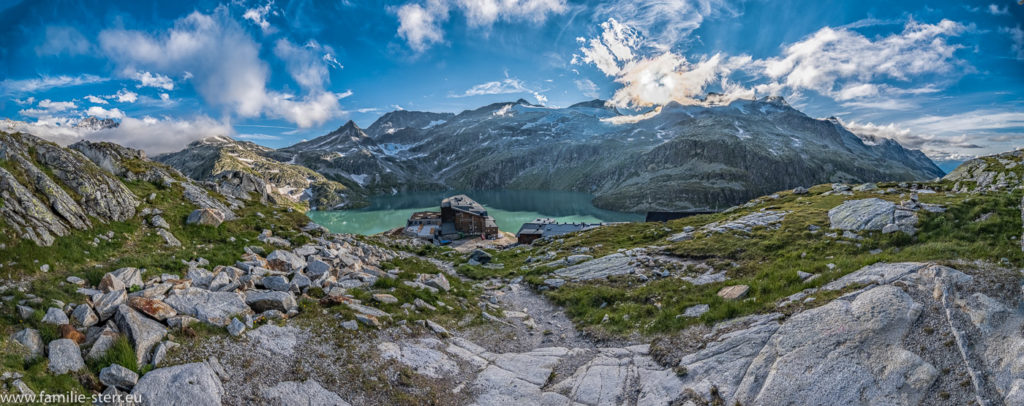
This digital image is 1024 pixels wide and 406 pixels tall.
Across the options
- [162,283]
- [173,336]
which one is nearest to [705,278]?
[173,336]

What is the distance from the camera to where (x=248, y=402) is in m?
8.34

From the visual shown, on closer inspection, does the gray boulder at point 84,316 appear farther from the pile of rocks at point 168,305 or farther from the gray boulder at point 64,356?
the gray boulder at point 64,356

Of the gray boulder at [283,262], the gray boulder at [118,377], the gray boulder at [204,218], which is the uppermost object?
the gray boulder at [204,218]

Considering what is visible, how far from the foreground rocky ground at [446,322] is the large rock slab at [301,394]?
0.14ft

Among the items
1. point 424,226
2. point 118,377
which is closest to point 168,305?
point 118,377

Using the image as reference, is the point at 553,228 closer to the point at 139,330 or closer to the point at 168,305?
the point at 168,305

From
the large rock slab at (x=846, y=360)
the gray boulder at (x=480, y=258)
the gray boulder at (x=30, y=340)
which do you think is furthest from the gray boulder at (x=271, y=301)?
the gray boulder at (x=480, y=258)

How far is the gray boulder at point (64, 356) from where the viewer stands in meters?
7.71

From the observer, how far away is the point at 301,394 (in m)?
8.99

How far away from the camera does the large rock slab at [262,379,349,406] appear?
8703mm

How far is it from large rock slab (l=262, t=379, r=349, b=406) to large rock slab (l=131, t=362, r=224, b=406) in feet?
3.41

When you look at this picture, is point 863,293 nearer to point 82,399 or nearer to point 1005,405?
point 1005,405

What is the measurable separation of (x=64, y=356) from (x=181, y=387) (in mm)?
2577

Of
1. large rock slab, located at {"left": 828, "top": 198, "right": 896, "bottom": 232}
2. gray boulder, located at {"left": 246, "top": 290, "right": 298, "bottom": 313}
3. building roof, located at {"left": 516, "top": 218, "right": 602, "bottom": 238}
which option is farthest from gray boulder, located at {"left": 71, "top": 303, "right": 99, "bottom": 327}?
building roof, located at {"left": 516, "top": 218, "right": 602, "bottom": 238}
